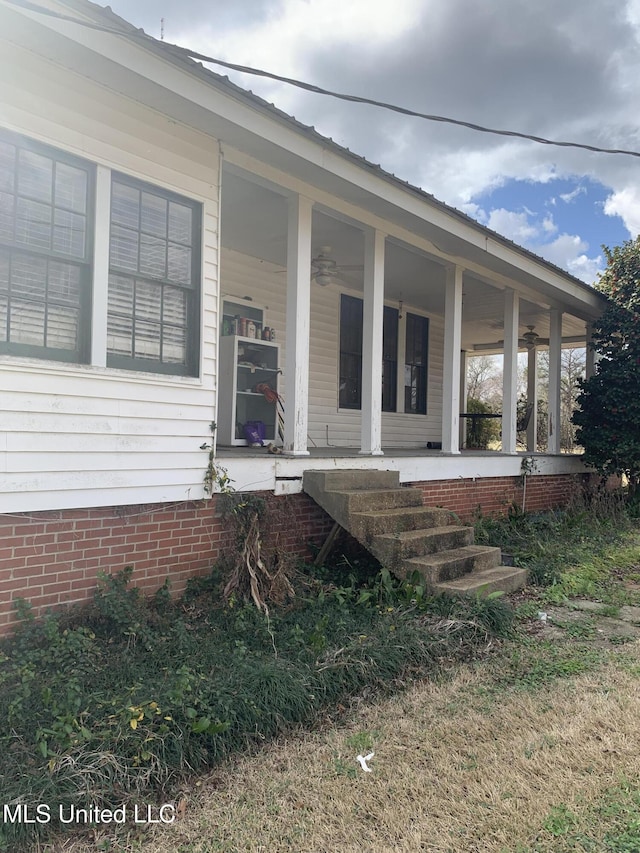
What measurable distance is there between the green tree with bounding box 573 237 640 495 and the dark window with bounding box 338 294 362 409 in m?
3.66

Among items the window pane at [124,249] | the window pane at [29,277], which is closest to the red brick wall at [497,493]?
the window pane at [124,249]

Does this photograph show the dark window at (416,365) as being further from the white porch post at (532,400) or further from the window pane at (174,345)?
the window pane at (174,345)

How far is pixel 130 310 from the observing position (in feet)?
14.7

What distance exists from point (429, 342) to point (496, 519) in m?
4.34

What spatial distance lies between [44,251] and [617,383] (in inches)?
333

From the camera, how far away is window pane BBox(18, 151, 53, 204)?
387cm

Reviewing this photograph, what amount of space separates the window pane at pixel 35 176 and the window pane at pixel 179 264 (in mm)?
980

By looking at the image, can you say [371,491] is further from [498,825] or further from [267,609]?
[498,825]

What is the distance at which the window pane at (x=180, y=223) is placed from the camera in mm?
4750

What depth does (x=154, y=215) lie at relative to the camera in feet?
15.1

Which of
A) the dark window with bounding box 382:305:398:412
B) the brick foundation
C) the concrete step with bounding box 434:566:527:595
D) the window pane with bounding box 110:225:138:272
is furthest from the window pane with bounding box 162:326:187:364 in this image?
the dark window with bounding box 382:305:398:412

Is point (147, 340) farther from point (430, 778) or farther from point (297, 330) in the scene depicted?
point (430, 778)

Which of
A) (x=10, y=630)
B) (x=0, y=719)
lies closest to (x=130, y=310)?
(x=10, y=630)

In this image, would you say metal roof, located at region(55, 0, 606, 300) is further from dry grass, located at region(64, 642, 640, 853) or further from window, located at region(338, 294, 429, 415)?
dry grass, located at region(64, 642, 640, 853)
